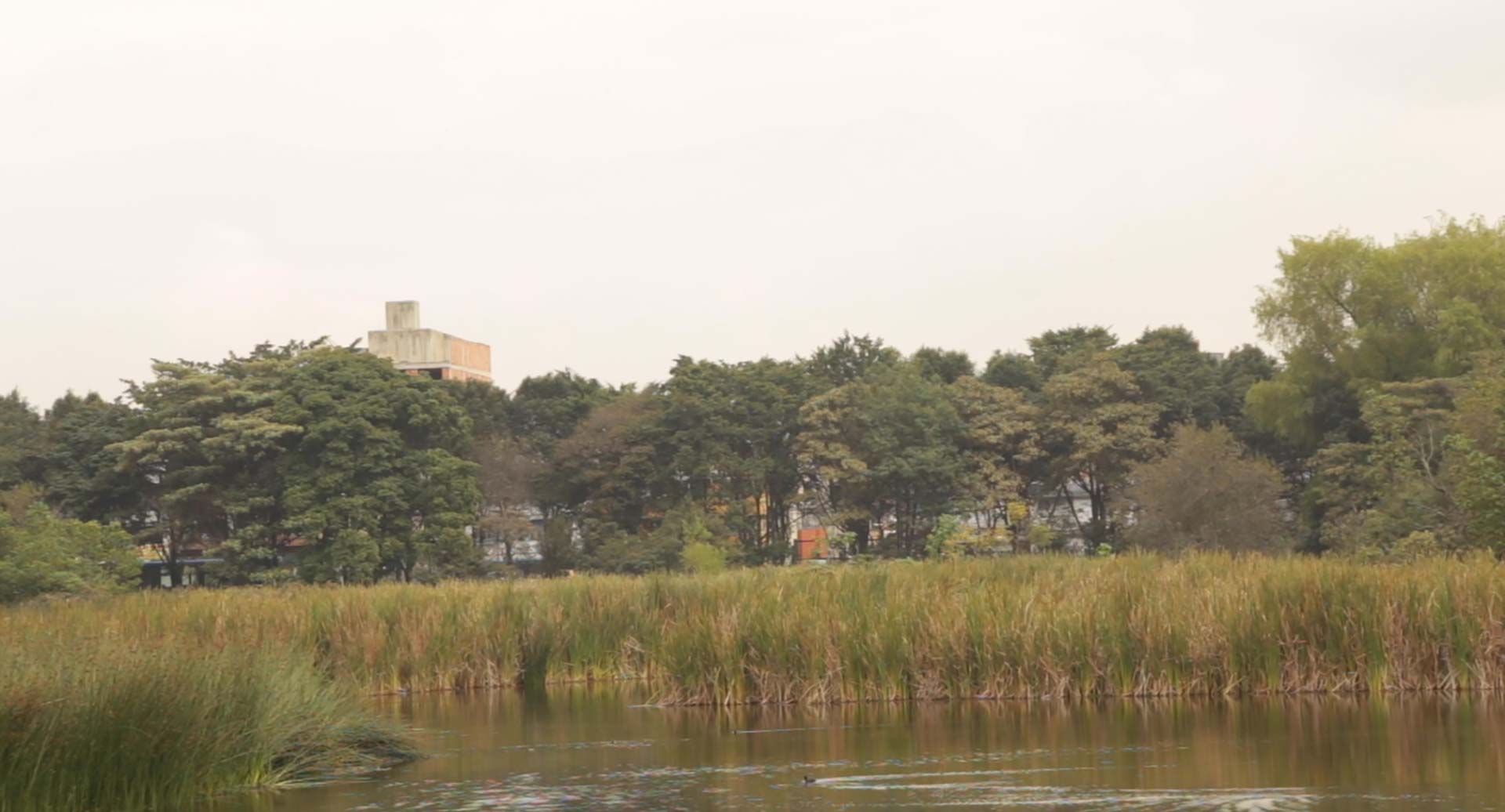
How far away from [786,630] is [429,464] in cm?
3397

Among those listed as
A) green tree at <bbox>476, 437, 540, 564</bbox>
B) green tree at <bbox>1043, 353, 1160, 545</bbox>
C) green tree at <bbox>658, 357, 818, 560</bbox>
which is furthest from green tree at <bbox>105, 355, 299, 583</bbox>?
green tree at <bbox>1043, 353, 1160, 545</bbox>

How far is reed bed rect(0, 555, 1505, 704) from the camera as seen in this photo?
18.6 m

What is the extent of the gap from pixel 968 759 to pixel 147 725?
635 cm

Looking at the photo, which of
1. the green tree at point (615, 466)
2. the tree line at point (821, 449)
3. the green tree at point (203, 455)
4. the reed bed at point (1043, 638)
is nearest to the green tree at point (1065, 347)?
the tree line at point (821, 449)

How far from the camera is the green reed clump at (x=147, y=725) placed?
11758 millimetres

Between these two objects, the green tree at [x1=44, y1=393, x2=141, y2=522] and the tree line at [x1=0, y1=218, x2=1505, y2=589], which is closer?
the tree line at [x1=0, y1=218, x2=1505, y2=589]

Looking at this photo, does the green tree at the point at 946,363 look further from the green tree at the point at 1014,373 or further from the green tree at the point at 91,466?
the green tree at the point at 91,466

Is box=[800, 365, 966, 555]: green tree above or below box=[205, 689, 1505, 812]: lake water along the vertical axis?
above

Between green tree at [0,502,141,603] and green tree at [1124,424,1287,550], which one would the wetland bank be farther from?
green tree at [1124,424,1287,550]

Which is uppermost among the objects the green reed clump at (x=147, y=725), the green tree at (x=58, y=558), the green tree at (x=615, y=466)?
the green tree at (x=615, y=466)

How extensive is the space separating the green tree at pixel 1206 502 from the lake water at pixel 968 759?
31.4m

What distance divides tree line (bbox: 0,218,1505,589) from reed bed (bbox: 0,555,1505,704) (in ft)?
82.7

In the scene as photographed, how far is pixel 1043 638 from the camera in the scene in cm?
1927

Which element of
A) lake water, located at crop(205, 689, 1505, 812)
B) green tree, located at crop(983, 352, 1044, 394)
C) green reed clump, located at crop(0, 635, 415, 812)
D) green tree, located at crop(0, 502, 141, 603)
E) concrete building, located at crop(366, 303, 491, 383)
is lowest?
lake water, located at crop(205, 689, 1505, 812)
